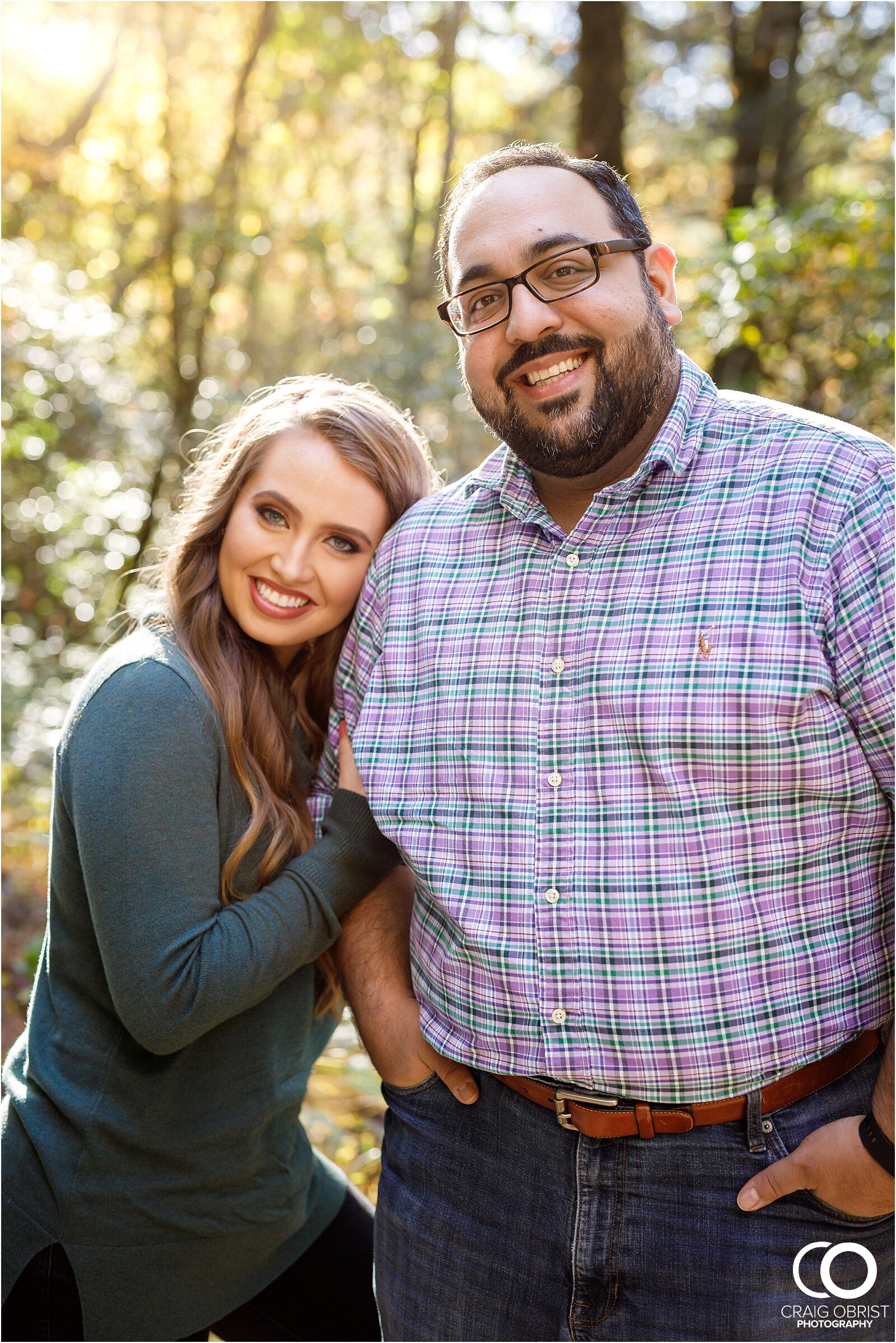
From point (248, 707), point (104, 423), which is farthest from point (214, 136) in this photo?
point (248, 707)

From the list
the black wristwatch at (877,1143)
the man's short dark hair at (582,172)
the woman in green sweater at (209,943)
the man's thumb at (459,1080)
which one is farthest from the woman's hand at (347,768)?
the man's short dark hair at (582,172)

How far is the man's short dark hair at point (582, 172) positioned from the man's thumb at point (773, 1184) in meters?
1.89

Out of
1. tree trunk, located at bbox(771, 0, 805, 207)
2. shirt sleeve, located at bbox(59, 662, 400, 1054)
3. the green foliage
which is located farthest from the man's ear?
tree trunk, located at bbox(771, 0, 805, 207)

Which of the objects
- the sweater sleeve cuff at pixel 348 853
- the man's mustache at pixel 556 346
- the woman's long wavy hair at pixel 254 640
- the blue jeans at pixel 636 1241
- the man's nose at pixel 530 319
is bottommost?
the blue jeans at pixel 636 1241

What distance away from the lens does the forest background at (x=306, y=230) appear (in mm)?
5039

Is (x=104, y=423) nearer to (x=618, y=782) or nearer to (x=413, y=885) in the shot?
(x=413, y=885)

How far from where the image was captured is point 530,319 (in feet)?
7.12

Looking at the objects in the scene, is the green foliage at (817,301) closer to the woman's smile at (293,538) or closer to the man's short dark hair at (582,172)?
the man's short dark hair at (582,172)

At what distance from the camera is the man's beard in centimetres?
217

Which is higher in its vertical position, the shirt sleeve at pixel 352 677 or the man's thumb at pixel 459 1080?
the shirt sleeve at pixel 352 677

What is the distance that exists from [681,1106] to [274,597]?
4.74 ft

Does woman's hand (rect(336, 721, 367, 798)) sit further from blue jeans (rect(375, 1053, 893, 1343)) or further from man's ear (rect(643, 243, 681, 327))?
man's ear (rect(643, 243, 681, 327))

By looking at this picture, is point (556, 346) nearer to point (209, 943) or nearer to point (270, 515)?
point (270, 515)

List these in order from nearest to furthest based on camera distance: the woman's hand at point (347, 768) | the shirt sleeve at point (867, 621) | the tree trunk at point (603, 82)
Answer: the shirt sleeve at point (867, 621)
the woman's hand at point (347, 768)
the tree trunk at point (603, 82)
